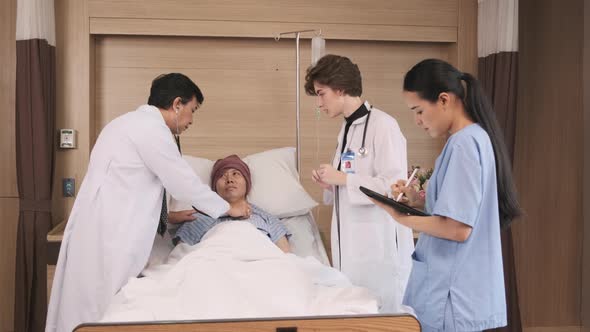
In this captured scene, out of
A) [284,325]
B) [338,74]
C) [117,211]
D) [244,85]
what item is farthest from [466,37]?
[284,325]

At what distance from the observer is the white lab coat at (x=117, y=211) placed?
8.61 ft

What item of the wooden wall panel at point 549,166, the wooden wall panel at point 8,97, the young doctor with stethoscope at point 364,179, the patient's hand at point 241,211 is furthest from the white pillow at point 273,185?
the wooden wall panel at point 549,166

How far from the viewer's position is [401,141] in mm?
2705

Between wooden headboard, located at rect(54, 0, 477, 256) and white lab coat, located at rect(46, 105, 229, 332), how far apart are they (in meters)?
1.20

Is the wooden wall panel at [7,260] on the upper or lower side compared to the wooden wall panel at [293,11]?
lower

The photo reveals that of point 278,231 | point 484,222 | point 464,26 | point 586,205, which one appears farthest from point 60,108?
point 586,205

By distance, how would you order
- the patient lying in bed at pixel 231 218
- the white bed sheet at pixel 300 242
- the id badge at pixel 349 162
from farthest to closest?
the patient lying in bed at pixel 231 218
the white bed sheet at pixel 300 242
the id badge at pixel 349 162

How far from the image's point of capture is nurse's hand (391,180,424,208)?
79.7 inches

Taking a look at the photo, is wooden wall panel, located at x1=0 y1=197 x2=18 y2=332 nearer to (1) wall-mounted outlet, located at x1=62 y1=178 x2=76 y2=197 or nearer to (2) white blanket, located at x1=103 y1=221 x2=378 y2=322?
(1) wall-mounted outlet, located at x1=62 y1=178 x2=76 y2=197

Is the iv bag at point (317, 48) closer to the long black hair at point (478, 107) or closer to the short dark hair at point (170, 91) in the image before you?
the short dark hair at point (170, 91)

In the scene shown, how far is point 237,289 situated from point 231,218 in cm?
98

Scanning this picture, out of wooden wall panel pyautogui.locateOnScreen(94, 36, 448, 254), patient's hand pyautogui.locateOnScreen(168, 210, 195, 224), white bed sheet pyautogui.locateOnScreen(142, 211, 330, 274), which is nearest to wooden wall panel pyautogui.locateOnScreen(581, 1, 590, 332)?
wooden wall panel pyautogui.locateOnScreen(94, 36, 448, 254)

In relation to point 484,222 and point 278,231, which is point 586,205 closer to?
point 278,231

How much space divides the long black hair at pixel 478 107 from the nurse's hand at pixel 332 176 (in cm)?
88
